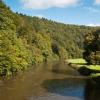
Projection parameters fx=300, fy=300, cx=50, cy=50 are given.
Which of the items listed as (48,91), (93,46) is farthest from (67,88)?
(93,46)

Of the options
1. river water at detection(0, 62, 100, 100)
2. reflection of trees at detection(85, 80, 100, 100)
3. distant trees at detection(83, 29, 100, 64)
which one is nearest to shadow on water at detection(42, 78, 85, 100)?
river water at detection(0, 62, 100, 100)

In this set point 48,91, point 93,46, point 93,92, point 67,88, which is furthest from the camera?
point 93,46

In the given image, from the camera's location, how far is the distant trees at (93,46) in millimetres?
78519

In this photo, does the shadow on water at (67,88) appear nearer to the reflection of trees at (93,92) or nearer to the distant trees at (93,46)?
the reflection of trees at (93,92)

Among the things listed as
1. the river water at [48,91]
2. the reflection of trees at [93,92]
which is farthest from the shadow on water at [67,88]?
the reflection of trees at [93,92]

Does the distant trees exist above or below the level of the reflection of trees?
above

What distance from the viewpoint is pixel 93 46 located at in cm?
8438

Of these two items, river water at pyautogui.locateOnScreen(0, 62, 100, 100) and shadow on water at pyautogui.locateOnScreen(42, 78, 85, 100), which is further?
shadow on water at pyautogui.locateOnScreen(42, 78, 85, 100)

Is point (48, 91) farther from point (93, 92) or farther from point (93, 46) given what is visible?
point (93, 46)

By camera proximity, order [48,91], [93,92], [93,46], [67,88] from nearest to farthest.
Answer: [93,92] → [48,91] → [67,88] → [93,46]

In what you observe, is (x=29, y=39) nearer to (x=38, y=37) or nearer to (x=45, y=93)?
(x=38, y=37)

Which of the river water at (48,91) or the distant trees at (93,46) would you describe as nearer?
the river water at (48,91)

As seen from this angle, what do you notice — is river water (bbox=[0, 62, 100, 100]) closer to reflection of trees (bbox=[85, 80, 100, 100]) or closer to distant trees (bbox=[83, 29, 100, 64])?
reflection of trees (bbox=[85, 80, 100, 100])

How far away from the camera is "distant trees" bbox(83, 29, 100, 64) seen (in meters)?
78.5
